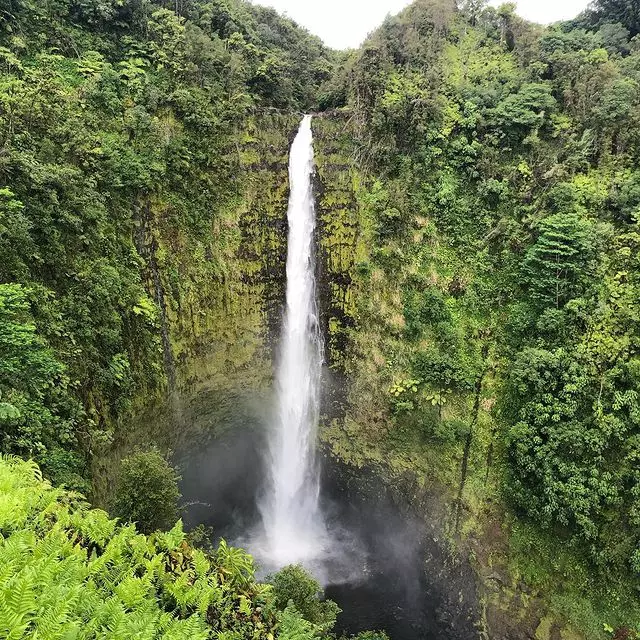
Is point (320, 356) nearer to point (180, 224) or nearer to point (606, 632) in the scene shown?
point (180, 224)

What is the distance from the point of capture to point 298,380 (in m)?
18.1

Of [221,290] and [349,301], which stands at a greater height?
[221,290]

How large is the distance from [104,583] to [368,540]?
1292 cm

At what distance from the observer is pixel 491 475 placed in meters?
14.5

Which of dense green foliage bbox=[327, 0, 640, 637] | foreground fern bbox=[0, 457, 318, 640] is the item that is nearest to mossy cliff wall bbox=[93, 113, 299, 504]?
dense green foliage bbox=[327, 0, 640, 637]

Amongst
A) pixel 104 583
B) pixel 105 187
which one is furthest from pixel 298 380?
pixel 104 583

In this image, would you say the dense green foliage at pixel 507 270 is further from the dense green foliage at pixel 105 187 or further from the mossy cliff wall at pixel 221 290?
the dense green foliage at pixel 105 187

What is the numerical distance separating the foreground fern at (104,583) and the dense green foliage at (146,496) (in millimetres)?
2353

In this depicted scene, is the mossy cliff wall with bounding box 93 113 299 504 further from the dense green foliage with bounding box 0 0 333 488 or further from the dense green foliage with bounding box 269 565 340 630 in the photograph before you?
the dense green foliage with bounding box 269 565 340 630

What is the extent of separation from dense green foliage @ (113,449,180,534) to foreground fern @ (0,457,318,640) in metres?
2.35

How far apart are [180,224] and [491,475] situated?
1333 cm

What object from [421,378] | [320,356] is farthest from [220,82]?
[421,378]

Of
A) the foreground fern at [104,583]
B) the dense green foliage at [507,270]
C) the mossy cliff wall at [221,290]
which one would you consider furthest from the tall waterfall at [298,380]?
the foreground fern at [104,583]

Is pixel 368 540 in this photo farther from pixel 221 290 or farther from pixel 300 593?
pixel 221 290
